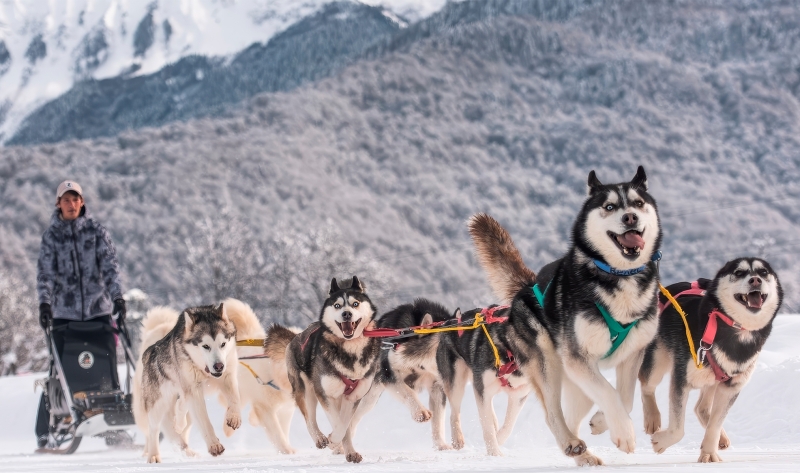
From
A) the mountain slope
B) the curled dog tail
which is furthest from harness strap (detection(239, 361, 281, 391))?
the mountain slope

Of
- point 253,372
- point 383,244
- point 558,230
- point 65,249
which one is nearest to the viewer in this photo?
point 253,372

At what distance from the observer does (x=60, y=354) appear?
7230mm

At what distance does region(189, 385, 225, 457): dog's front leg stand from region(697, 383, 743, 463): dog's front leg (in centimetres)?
273

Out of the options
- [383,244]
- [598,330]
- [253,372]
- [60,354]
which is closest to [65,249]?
[60,354]

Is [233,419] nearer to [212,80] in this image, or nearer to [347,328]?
[347,328]

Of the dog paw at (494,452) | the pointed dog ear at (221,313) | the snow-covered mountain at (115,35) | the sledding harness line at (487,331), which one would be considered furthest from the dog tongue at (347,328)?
the snow-covered mountain at (115,35)

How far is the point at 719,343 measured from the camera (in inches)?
169

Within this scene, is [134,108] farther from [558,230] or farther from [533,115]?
[558,230]

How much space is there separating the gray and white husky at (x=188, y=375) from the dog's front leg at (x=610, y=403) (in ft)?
8.12

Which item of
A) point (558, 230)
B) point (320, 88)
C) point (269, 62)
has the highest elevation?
point (269, 62)

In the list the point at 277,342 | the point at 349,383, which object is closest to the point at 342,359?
the point at 349,383

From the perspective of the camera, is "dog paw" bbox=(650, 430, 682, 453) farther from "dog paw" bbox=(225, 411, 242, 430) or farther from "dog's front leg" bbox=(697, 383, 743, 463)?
"dog paw" bbox=(225, 411, 242, 430)

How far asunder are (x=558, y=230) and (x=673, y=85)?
23648mm

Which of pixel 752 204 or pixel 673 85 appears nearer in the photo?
pixel 752 204
